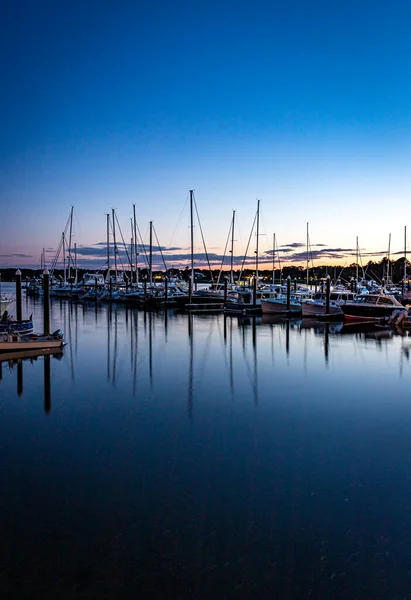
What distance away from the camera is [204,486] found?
8219mm

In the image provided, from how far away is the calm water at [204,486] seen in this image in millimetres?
5781

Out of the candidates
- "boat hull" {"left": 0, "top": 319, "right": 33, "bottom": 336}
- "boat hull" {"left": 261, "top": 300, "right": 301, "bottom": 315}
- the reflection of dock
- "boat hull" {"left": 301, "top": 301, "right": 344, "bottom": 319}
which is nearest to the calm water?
the reflection of dock

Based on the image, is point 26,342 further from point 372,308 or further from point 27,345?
point 372,308

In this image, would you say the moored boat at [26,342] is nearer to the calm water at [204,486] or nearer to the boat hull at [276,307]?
the calm water at [204,486]

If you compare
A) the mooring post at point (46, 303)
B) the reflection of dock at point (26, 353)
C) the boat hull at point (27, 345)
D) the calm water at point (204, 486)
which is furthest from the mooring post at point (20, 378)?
the mooring post at point (46, 303)

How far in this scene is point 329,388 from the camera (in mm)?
16312

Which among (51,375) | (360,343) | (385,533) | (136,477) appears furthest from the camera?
(360,343)

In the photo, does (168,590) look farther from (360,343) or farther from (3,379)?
(360,343)

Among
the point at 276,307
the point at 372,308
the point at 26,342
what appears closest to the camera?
the point at 26,342

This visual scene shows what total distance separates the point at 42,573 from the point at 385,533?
178 inches

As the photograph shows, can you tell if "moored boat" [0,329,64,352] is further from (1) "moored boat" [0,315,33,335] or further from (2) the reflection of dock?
(1) "moored boat" [0,315,33,335]

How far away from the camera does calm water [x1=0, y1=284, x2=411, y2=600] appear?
578 cm

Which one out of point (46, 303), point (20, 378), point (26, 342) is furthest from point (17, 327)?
point (20, 378)

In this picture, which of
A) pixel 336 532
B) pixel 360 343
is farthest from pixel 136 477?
pixel 360 343
